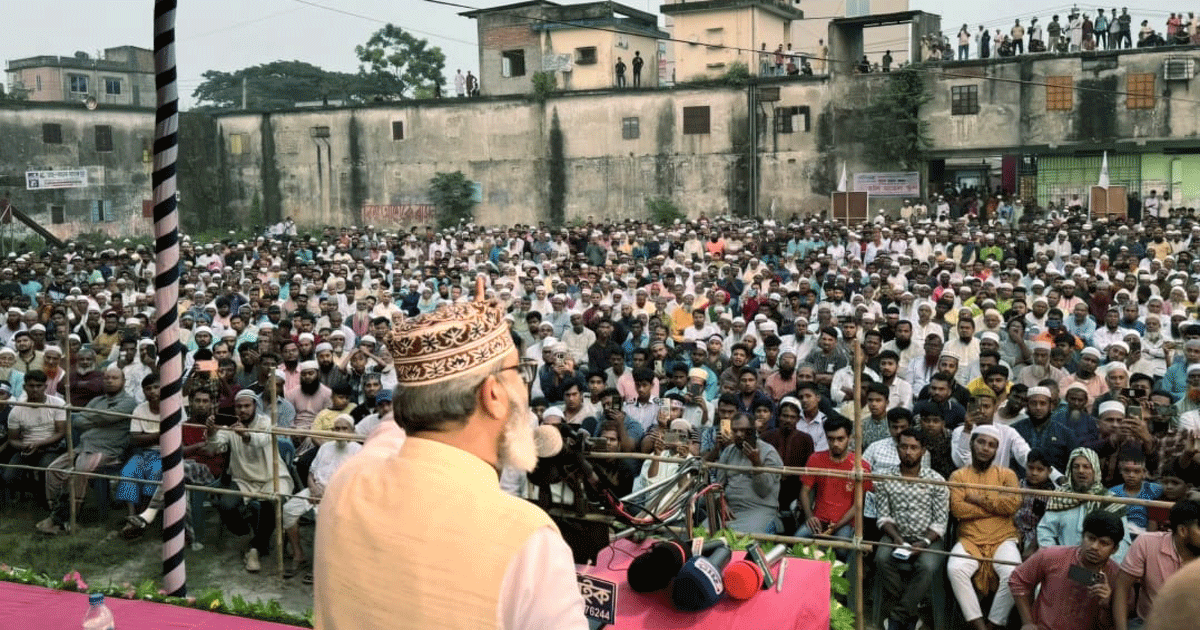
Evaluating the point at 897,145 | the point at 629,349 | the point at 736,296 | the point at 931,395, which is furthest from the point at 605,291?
the point at 897,145

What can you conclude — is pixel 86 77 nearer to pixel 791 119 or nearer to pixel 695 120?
pixel 695 120

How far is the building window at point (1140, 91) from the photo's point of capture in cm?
2661

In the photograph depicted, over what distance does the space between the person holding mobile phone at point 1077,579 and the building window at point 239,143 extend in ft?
110

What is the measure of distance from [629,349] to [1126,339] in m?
4.62

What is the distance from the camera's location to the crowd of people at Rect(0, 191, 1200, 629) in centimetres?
630

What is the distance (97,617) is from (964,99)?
26.8 m

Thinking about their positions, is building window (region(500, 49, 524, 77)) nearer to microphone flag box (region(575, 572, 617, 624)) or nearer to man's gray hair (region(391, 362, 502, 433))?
microphone flag box (region(575, 572, 617, 624))

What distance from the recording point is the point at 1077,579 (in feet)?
17.7

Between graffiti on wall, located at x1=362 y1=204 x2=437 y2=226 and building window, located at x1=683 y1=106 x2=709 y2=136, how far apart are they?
25.4ft

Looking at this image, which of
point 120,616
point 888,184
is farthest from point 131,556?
point 888,184

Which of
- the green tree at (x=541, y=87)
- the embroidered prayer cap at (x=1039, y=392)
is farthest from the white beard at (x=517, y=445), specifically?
the green tree at (x=541, y=87)

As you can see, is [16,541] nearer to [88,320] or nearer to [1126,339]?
[88,320]

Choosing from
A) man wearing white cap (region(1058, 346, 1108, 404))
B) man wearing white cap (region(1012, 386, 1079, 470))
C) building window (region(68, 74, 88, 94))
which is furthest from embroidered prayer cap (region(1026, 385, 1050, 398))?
building window (region(68, 74, 88, 94))

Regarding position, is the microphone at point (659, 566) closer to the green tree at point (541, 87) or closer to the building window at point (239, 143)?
the green tree at point (541, 87)
